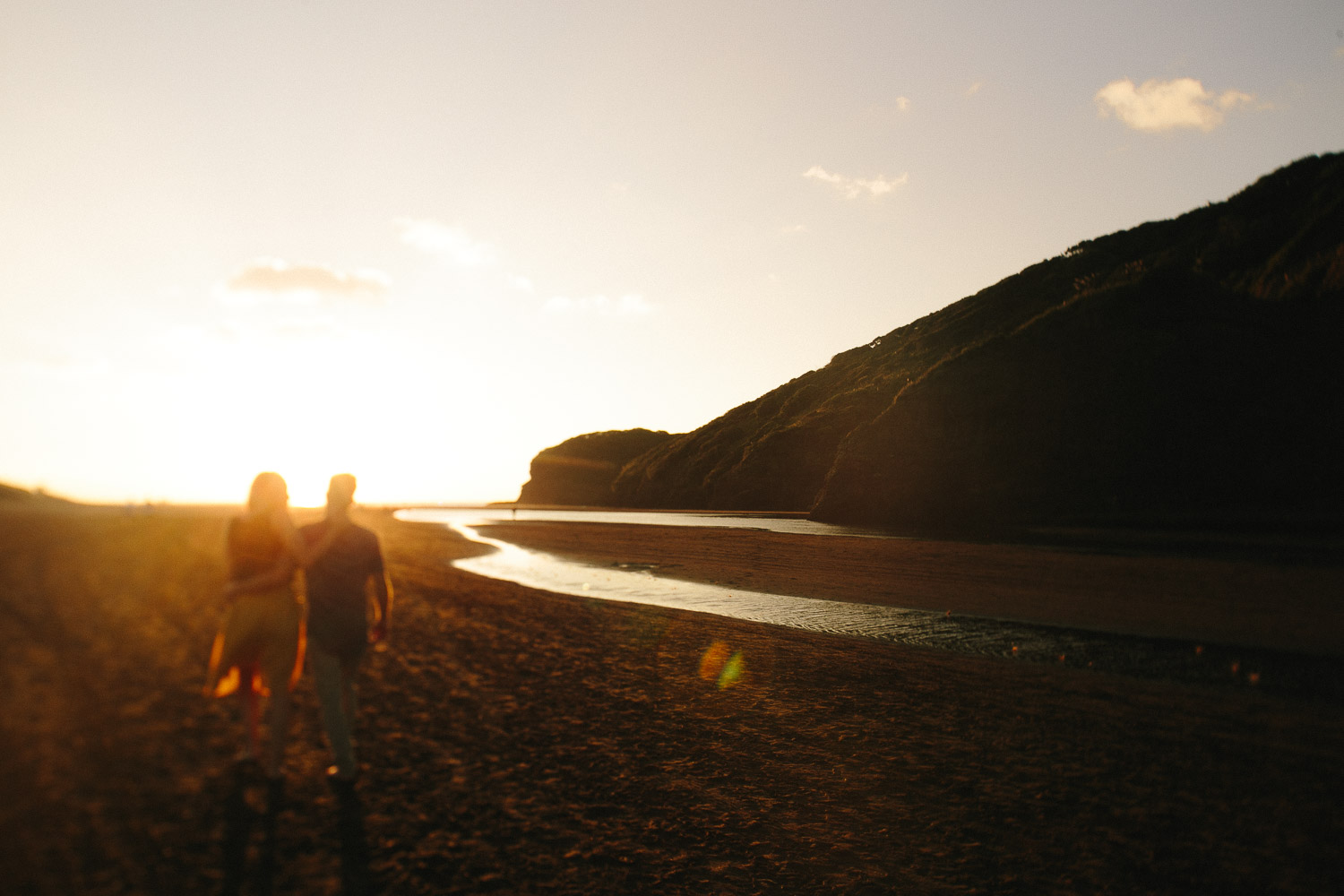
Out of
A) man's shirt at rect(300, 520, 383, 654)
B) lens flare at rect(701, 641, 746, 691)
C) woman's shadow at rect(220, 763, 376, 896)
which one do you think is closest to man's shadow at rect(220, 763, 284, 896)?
woman's shadow at rect(220, 763, 376, 896)

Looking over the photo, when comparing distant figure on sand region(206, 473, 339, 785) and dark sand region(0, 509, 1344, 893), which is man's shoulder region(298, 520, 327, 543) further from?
dark sand region(0, 509, 1344, 893)

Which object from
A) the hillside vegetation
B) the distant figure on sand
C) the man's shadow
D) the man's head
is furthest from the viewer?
the hillside vegetation

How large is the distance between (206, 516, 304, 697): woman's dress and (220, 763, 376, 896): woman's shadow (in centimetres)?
88

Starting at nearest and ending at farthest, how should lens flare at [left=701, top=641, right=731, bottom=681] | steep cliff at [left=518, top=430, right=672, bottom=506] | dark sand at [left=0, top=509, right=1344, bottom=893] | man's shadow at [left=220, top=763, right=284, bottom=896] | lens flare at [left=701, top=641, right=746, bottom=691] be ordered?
man's shadow at [left=220, top=763, right=284, bottom=896]
dark sand at [left=0, top=509, right=1344, bottom=893]
lens flare at [left=701, top=641, right=746, bottom=691]
lens flare at [left=701, top=641, right=731, bottom=681]
steep cliff at [left=518, top=430, right=672, bottom=506]

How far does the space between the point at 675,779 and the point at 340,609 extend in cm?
364

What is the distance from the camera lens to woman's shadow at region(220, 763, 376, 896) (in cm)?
451

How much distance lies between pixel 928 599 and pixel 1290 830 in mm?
13751

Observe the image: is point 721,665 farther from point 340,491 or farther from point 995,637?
point 340,491

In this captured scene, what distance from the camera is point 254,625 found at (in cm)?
586

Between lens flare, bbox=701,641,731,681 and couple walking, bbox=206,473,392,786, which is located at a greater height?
couple walking, bbox=206,473,392,786

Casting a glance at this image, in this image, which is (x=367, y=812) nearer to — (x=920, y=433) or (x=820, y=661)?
(x=820, y=661)

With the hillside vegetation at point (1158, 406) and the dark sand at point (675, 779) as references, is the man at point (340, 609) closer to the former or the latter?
the dark sand at point (675, 779)

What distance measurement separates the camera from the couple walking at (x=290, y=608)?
5805 mm

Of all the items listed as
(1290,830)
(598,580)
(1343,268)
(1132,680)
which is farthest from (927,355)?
(1290,830)
